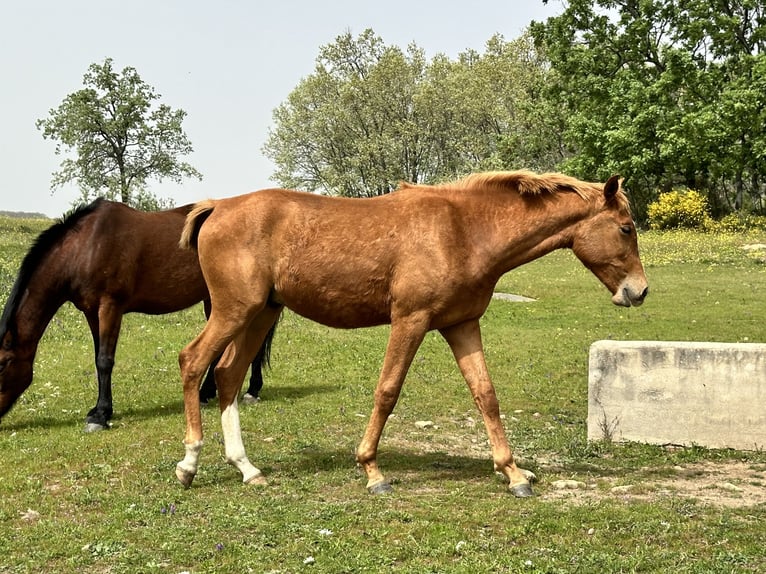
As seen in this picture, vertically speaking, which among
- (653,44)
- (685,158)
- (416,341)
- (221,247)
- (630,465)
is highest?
(653,44)

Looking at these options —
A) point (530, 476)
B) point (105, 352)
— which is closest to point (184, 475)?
point (530, 476)

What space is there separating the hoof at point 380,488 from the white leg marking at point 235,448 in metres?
1.05

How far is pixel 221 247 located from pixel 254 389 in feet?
14.7

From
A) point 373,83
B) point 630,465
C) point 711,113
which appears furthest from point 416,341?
point 373,83

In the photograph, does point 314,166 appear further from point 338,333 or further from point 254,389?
point 254,389

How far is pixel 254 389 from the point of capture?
1091 cm

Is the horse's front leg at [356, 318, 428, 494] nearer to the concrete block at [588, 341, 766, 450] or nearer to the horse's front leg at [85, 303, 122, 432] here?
the concrete block at [588, 341, 766, 450]

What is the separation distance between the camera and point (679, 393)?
27.1 feet

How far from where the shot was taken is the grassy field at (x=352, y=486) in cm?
499

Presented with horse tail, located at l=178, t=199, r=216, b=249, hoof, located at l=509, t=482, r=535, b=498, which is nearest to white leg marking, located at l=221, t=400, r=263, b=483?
horse tail, located at l=178, t=199, r=216, b=249

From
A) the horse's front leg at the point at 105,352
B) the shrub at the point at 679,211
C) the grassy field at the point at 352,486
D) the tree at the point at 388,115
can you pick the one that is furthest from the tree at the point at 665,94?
the horse's front leg at the point at 105,352

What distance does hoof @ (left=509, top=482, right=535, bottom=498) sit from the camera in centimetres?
627

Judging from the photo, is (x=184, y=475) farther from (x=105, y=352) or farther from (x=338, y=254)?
(x=105, y=352)

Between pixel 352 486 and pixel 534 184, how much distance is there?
10.0 ft
